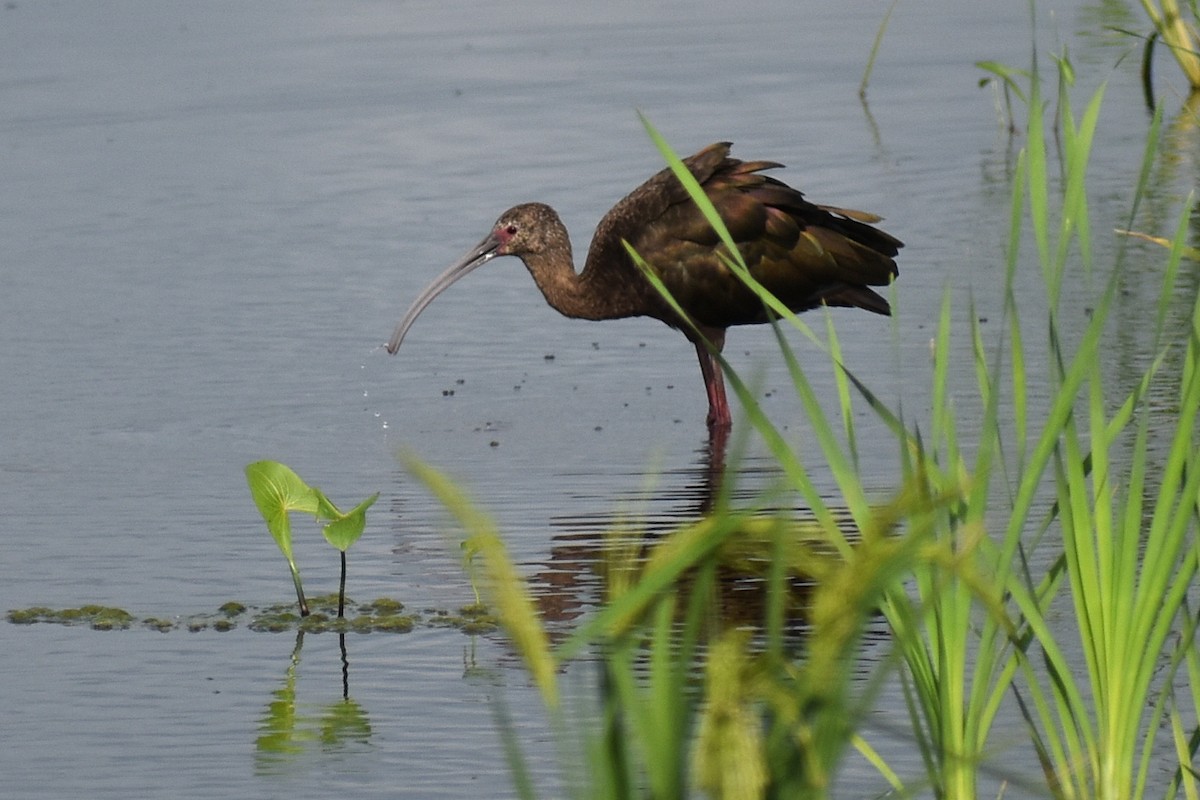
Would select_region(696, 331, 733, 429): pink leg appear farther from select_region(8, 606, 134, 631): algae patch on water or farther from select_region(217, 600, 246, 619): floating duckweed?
select_region(8, 606, 134, 631): algae patch on water

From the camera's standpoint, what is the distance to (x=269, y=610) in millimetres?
6078

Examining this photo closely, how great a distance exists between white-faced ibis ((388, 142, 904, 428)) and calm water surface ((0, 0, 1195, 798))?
1.02 feet

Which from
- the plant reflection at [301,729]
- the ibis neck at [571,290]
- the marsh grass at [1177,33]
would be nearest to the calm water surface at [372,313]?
the plant reflection at [301,729]

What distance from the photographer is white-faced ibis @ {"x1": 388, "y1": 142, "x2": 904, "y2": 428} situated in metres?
8.96

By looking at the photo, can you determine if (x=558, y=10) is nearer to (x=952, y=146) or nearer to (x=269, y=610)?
(x=952, y=146)

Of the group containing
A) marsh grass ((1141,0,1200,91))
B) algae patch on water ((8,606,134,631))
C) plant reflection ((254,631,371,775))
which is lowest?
plant reflection ((254,631,371,775))

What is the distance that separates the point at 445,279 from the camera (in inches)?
385

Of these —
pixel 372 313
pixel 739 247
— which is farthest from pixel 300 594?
pixel 372 313

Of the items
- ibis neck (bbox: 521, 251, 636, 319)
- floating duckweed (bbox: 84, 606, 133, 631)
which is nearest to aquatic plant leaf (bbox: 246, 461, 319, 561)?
floating duckweed (bbox: 84, 606, 133, 631)

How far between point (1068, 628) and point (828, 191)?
685 cm

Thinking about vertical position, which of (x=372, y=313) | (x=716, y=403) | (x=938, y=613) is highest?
(x=372, y=313)

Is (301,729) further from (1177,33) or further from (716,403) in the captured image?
(1177,33)

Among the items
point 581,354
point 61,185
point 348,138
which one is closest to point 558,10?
point 348,138

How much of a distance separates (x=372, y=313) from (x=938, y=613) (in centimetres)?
728
